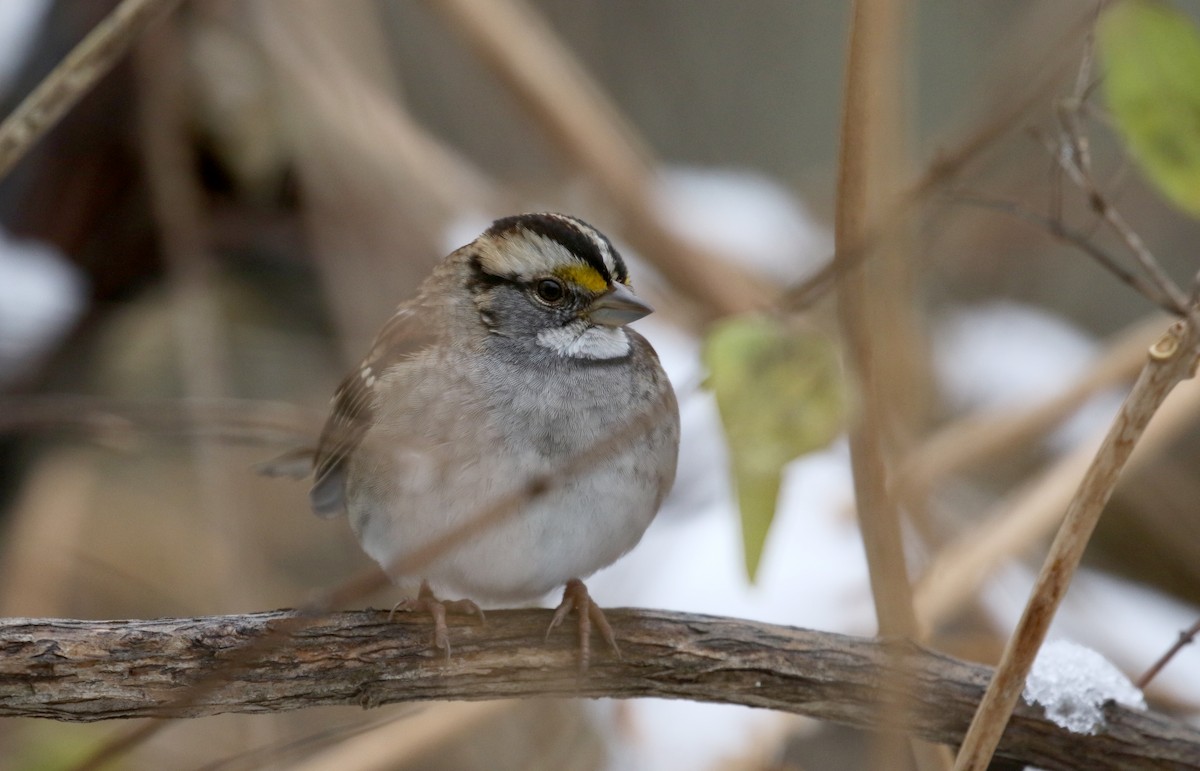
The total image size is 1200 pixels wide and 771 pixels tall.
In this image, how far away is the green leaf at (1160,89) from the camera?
57.7 inches

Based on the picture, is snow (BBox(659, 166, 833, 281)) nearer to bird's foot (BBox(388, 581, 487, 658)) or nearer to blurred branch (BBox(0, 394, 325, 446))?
blurred branch (BBox(0, 394, 325, 446))

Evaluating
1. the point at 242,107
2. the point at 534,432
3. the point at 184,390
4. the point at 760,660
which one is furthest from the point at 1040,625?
the point at 242,107

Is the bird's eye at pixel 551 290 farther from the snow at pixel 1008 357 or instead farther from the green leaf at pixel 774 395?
the snow at pixel 1008 357

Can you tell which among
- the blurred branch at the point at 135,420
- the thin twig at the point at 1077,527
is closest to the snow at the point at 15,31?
the blurred branch at the point at 135,420

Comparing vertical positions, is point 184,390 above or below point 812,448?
above

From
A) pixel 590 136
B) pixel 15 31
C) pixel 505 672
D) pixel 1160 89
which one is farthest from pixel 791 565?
pixel 15 31

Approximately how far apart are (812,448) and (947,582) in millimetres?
1537

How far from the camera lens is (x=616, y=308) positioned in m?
2.27

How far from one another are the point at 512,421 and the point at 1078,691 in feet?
3.40

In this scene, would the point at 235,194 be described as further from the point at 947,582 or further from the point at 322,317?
the point at 947,582

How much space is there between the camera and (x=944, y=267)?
5000 mm

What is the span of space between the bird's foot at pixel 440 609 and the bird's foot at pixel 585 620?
13cm

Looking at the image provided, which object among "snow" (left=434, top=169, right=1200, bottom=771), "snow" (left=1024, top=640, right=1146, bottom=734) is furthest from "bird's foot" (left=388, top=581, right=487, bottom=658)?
Result: "snow" (left=1024, top=640, right=1146, bottom=734)

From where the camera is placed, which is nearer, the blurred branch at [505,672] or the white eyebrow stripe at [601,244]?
the blurred branch at [505,672]
